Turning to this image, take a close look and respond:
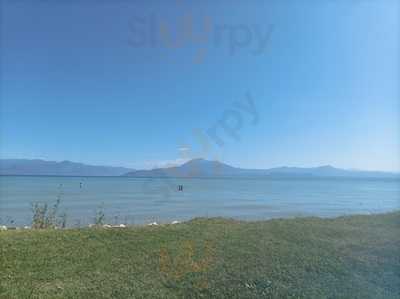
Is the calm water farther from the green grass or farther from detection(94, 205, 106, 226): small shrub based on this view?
the green grass

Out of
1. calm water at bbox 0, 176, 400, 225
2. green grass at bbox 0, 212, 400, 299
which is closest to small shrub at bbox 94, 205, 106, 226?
calm water at bbox 0, 176, 400, 225

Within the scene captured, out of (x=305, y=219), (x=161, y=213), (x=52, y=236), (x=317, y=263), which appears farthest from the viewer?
(x=161, y=213)

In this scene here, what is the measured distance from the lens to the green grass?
5680mm

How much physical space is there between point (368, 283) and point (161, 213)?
1363cm

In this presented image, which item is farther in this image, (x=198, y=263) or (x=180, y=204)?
(x=180, y=204)

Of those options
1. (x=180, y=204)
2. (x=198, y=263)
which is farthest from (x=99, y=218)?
(x=180, y=204)

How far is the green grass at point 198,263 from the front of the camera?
568 centimetres

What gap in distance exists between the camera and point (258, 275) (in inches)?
249

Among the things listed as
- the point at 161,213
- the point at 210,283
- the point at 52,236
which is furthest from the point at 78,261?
the point at 161,213

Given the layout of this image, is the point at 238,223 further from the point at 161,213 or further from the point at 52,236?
the point at 161,213

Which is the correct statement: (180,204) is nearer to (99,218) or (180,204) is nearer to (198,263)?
(99,218)

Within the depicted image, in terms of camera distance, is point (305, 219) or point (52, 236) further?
point (305, 219)

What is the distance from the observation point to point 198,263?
22.1ft

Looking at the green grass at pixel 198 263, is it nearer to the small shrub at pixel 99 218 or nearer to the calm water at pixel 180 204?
the small shrub at pixel 99 218
